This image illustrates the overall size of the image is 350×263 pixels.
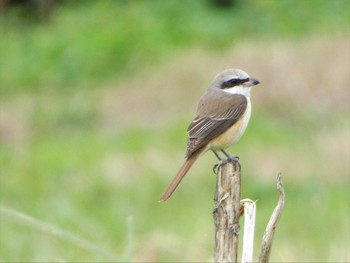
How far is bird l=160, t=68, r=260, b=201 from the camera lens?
213 inches

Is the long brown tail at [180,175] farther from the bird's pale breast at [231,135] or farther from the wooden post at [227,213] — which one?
the wooden post at [227,213]

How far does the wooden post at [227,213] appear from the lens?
143 inches

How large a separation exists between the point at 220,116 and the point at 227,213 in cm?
173

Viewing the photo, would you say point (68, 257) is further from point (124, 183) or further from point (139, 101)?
point (139, 101)

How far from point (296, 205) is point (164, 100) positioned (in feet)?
16.2

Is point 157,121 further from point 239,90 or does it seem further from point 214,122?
point 214,122

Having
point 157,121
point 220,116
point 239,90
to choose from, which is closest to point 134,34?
point 157,121

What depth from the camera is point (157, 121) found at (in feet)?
47.1

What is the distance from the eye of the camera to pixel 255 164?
11805mm

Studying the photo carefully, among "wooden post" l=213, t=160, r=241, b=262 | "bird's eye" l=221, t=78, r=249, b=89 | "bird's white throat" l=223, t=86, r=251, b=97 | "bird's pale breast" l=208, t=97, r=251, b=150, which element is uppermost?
"bird's eye" l=221, t=78, r=249, b=89

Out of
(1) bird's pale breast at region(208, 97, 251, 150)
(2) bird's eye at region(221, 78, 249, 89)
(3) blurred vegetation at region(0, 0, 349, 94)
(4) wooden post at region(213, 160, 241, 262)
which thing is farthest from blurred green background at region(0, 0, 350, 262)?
(4) wooden post at region(213, 160, 241, 262)

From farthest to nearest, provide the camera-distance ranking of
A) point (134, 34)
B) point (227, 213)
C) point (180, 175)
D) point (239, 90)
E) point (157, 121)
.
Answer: point (134, 34), point (157, 121), point (239, 90), point (180, 175), point (227, 213)

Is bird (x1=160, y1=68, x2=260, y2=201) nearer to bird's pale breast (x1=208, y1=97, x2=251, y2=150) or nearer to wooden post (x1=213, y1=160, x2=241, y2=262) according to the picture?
bird's pale breast (x1=208, y1=97, x2=251, y2=150)

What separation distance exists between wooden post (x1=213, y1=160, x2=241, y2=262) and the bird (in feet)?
3.88
